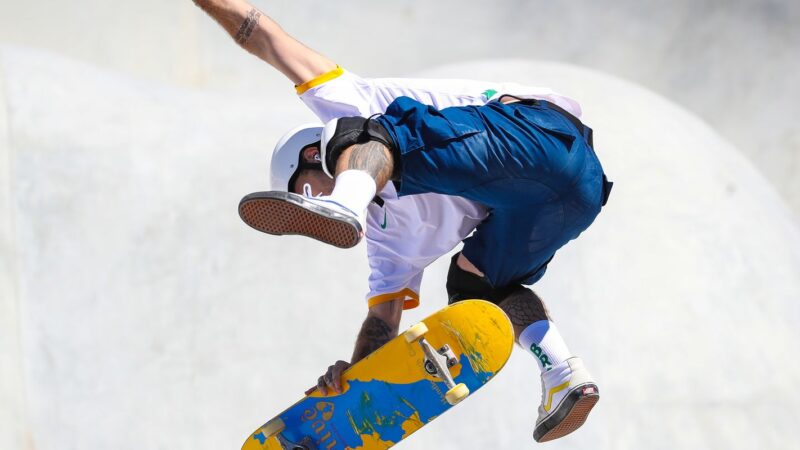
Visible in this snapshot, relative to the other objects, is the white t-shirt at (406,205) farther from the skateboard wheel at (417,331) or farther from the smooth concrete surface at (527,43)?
the smooth concrete surface at (527,43)

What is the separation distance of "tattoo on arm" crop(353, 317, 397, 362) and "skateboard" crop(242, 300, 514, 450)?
0.20 metres

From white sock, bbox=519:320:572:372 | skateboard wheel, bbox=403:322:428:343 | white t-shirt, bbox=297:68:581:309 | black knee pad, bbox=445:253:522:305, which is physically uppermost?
white t-shirt, bbox=297:68:581:309

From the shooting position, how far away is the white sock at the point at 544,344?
372 cm

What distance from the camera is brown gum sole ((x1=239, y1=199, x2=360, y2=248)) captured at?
8.30ft

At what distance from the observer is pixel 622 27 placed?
8.97 metres

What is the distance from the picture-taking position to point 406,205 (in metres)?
3.67

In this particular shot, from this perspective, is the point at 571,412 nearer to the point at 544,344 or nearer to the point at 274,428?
the point at 544,344

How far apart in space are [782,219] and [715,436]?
1.94 m

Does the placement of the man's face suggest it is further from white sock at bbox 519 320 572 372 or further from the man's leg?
white sock at bbox 519 320 572 372

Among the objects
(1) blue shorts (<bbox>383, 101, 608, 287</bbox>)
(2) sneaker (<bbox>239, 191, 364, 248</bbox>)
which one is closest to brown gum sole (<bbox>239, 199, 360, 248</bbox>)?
(2) sneaker (<bbox>239, 191, 364, 248</bbox>)

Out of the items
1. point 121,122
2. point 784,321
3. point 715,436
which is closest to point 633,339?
point 715,436

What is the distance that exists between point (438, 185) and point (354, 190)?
37 centimetres

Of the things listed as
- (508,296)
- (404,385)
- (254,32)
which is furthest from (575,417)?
(254,32)

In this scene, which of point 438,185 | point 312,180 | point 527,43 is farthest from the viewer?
point 527,43
